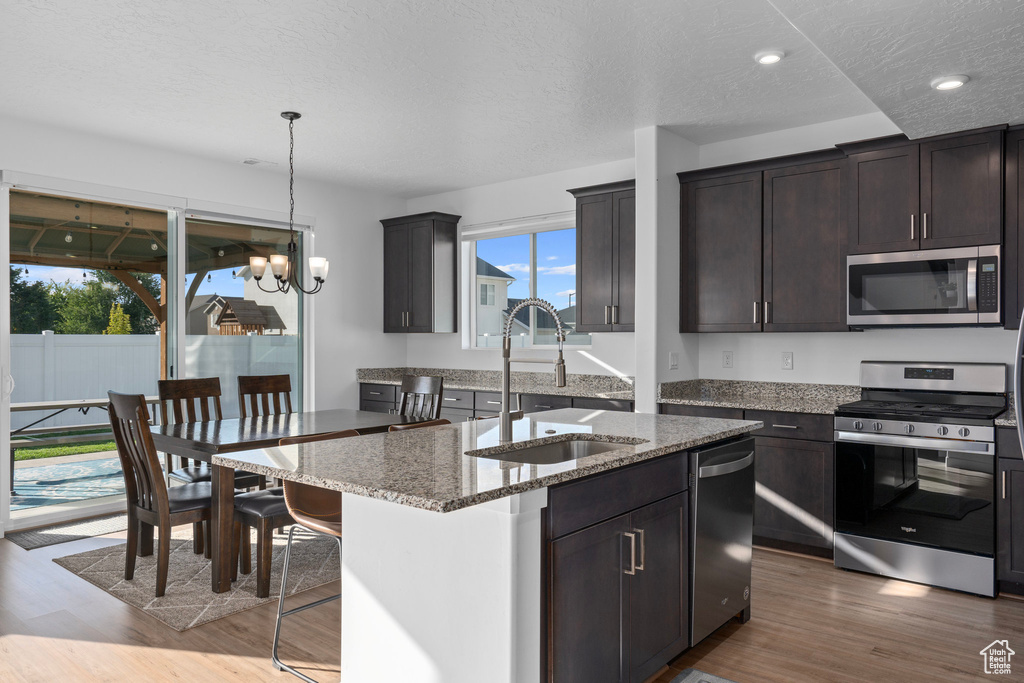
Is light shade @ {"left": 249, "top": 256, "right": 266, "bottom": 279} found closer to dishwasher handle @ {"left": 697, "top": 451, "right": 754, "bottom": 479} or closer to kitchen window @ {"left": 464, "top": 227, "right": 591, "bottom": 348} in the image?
kitchen window @ {"left": 464, "top": 227, "right": 591, "bottom": 348}

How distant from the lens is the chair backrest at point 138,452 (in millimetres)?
3111

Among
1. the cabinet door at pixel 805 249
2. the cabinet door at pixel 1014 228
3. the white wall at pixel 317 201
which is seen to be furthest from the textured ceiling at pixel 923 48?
the white wall at pixel 317 201

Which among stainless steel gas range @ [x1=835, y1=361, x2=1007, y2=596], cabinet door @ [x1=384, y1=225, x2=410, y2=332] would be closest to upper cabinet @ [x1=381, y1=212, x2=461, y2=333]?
cabinet door @ [x1=384, y1=225, x2=410, y2=332]

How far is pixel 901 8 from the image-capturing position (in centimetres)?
211

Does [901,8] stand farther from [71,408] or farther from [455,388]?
[71,408]

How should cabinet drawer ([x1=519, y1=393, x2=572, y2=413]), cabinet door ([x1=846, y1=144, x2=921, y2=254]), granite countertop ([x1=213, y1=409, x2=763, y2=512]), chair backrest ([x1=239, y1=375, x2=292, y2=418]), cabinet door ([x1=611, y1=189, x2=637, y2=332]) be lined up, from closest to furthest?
granite countertop ([x1=213, y1=409, x2=763, y2=512])
cabinet door ([x1=846, y1=144, x2=921, y2=254])
chair backrest ([x1=239, y1=375, x2=292, y2=418])
cabinet door ([x1=611, y1=189, x2=637, y2=332])
cabinet drawer ([x1=519, y1=393, x2=572, y2=413])

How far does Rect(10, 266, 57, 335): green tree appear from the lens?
4320mm

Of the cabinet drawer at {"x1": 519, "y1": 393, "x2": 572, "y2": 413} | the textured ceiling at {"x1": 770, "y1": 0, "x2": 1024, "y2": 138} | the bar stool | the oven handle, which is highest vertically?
the textured ceiling at {"x1": 770, "y1": 0, "x2": 1024, "y2": 138}

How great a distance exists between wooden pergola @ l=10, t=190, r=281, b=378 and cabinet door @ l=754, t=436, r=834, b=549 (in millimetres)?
4225

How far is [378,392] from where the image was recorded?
6117mm

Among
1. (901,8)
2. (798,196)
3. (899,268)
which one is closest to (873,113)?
(798,196)

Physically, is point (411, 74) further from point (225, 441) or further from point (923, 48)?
point (923, 48)

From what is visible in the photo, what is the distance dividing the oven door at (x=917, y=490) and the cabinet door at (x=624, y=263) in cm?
161

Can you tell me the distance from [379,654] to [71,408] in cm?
372
